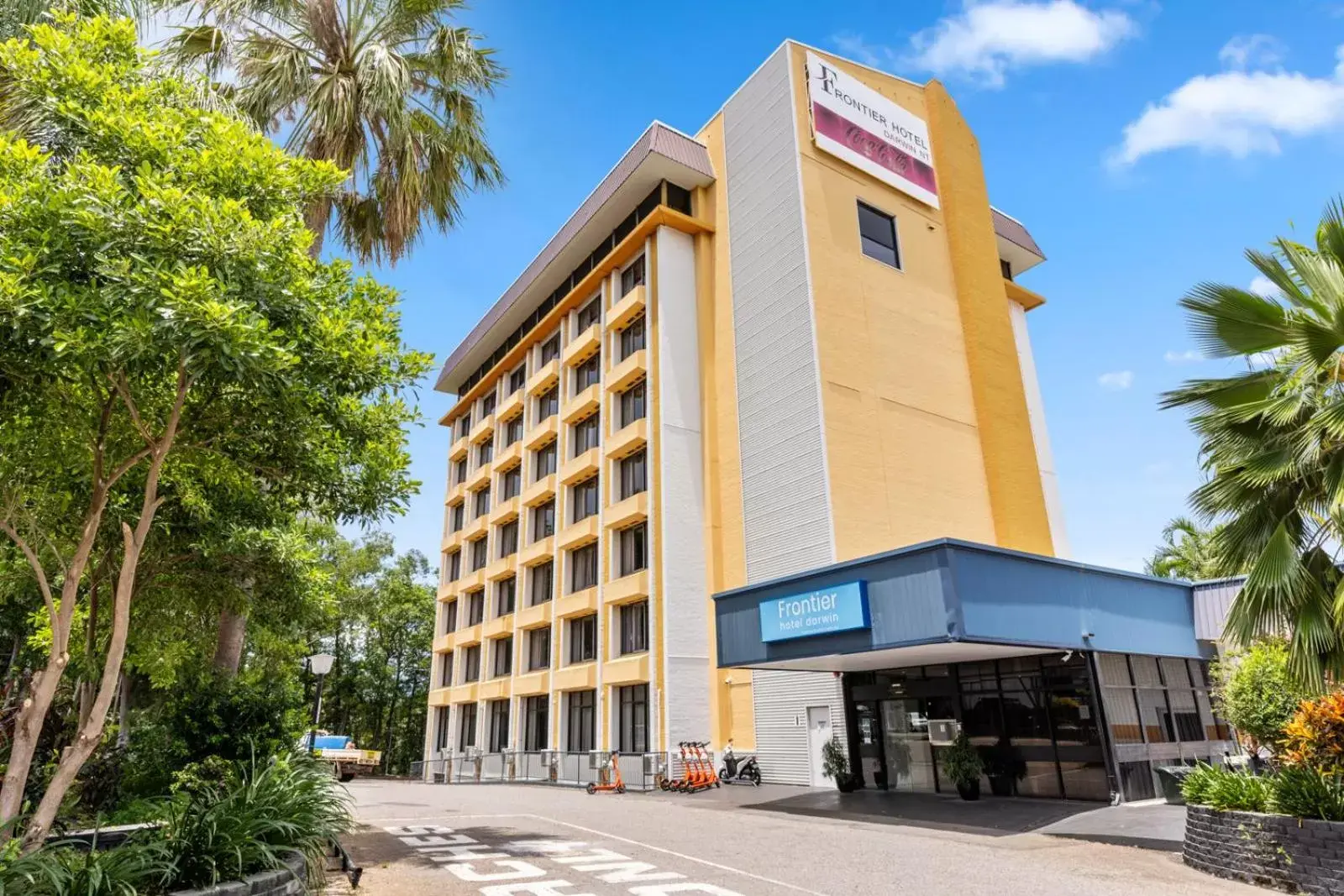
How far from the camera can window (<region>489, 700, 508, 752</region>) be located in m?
39.2

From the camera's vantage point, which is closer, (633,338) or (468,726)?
(633,338)

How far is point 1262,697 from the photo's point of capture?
16.0 meters

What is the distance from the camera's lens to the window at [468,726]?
41.9 meters

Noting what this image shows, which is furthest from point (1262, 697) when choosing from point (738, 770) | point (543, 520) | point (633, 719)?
point (543, 520)

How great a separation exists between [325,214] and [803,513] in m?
16.3

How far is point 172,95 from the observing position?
10062 mm

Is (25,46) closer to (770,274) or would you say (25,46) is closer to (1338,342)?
(1338,342)

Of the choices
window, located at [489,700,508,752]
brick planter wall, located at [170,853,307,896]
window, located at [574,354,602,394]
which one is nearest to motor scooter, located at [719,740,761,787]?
window, located at [489,700,508,752]

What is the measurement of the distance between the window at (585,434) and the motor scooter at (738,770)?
14.9 meters

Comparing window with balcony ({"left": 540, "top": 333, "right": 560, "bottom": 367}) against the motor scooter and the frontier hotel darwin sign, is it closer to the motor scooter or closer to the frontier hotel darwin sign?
the frontier hotel darwin sign

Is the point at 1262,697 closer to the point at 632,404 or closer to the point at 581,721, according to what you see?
the point at 632,404

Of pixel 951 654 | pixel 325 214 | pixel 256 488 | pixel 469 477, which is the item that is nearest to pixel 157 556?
pixel 256 488

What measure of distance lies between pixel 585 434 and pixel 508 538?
9.12 m

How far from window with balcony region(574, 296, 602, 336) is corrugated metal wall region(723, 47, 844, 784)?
8183mm
